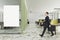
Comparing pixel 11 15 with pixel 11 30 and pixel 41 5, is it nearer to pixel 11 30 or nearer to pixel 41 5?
pixel 11 30

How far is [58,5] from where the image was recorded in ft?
64.1

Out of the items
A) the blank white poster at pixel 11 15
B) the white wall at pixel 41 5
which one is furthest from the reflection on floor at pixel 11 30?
the white wall at pixel 41 5

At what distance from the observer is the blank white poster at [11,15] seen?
31.0 feet

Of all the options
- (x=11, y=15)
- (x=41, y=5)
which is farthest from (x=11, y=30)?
(x=41, y=5)

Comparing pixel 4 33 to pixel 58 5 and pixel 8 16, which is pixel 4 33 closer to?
pixel 8 16

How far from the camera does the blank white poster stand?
372 inches

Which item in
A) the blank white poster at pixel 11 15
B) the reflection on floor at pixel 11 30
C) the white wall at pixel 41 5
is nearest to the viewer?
the blank white poster at pixel 11 15

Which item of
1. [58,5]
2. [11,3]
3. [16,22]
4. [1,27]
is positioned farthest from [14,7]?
[58,5]

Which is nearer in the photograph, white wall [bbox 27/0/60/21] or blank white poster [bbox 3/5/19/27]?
blank white poster [bbox 3/5/19/27]

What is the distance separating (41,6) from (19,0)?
33.8 ft

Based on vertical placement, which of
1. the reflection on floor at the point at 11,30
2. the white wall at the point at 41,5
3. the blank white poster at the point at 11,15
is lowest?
the reflection on floor at the point at 11,30

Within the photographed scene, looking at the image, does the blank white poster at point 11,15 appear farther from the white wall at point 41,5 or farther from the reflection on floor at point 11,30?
the white wall at point 41,5

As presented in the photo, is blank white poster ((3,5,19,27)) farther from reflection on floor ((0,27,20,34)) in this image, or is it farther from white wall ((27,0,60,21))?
white wall ((27,0,60,21))

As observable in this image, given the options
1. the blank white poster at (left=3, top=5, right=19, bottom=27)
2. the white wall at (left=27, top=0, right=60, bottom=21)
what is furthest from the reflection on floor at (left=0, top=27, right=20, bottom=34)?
the white wall at (left=27, top=0, right=60, bottom=21)
